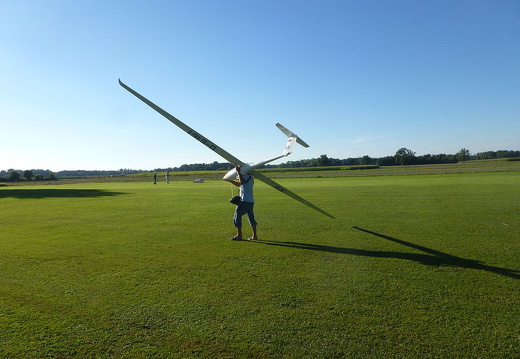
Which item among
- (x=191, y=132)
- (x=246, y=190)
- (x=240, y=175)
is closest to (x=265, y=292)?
(x=246, y=190)

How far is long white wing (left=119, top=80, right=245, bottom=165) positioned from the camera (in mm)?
A: 7652

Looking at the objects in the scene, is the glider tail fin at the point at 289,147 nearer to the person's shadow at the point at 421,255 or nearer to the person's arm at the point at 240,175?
the person's arm at the point at 240,175

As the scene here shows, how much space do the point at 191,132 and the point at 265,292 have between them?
4.66 metres

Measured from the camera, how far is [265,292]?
548 centimetres

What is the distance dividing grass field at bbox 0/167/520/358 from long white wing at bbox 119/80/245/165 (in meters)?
2.58

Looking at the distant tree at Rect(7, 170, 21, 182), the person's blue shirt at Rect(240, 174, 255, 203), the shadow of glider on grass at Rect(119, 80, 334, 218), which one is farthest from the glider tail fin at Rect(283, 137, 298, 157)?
the distant tree at Rect(7, 170, 21, 182)

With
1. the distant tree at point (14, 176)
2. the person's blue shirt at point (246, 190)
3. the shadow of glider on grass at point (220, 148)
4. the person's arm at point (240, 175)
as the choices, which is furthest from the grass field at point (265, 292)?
the distant tree at point (14, 176)

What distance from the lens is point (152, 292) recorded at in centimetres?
557

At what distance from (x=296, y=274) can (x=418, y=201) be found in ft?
43.0

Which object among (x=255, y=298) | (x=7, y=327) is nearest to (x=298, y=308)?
(x=255, y=298)

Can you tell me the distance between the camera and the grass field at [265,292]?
396 centimetres

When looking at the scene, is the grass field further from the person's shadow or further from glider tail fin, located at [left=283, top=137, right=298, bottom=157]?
glider tail fin, located at [left=283, top=137, right=298, bottom=157]

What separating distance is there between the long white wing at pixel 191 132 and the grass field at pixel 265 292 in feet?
8.45

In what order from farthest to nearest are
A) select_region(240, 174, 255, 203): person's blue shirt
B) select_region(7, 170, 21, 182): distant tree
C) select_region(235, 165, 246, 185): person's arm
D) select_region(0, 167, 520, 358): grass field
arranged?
select_region(7, 170, 21, 182): distant tree
select_region(240, 174, 255, 203): person's blue shirt
select_region(235, 165, 246, 185): person's arm
select_region(0, 167, 520, 358): grass field
